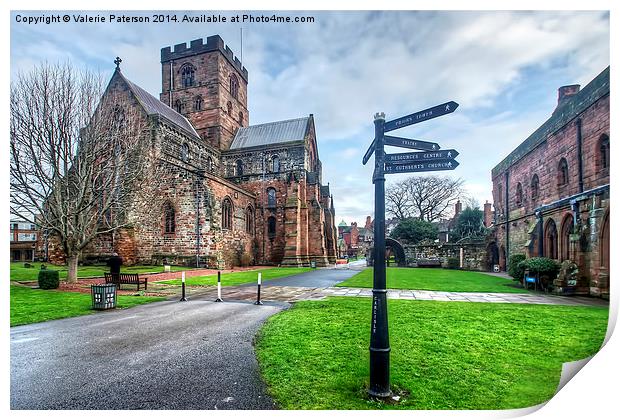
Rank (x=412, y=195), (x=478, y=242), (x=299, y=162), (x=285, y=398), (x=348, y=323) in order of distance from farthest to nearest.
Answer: (x=412, y=195) < (x=299, y=162) < (x=478, y=242) < (x=348, y=323) < (x=285, y=398)

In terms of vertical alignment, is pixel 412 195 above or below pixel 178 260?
above

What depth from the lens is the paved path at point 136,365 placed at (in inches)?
130

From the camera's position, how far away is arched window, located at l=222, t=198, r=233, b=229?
2438 centimetres

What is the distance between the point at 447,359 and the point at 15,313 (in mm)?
8156

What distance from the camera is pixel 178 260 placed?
68.5ft

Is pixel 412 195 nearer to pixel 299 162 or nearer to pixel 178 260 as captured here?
pixel 299 162

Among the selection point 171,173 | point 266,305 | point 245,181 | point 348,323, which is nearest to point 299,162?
point 245,181

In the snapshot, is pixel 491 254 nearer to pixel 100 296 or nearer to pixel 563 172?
pixel 563 172

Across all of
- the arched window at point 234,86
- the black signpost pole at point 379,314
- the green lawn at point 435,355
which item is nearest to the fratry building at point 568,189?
the green lawn at point 435,355

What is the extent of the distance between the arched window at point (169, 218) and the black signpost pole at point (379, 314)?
67.9 ft

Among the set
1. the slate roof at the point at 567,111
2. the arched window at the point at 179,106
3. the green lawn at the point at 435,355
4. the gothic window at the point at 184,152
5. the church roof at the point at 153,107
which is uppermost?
the arched window at the point at 179,106

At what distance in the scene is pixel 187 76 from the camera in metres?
30.6

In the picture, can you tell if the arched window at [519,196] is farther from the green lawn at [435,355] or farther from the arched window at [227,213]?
the arched window at [227,213]

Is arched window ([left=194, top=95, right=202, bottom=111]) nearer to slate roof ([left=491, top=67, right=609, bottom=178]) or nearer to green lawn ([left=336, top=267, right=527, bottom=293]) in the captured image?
green lawn ([left=336, top=267, right=527, bottom=293])
